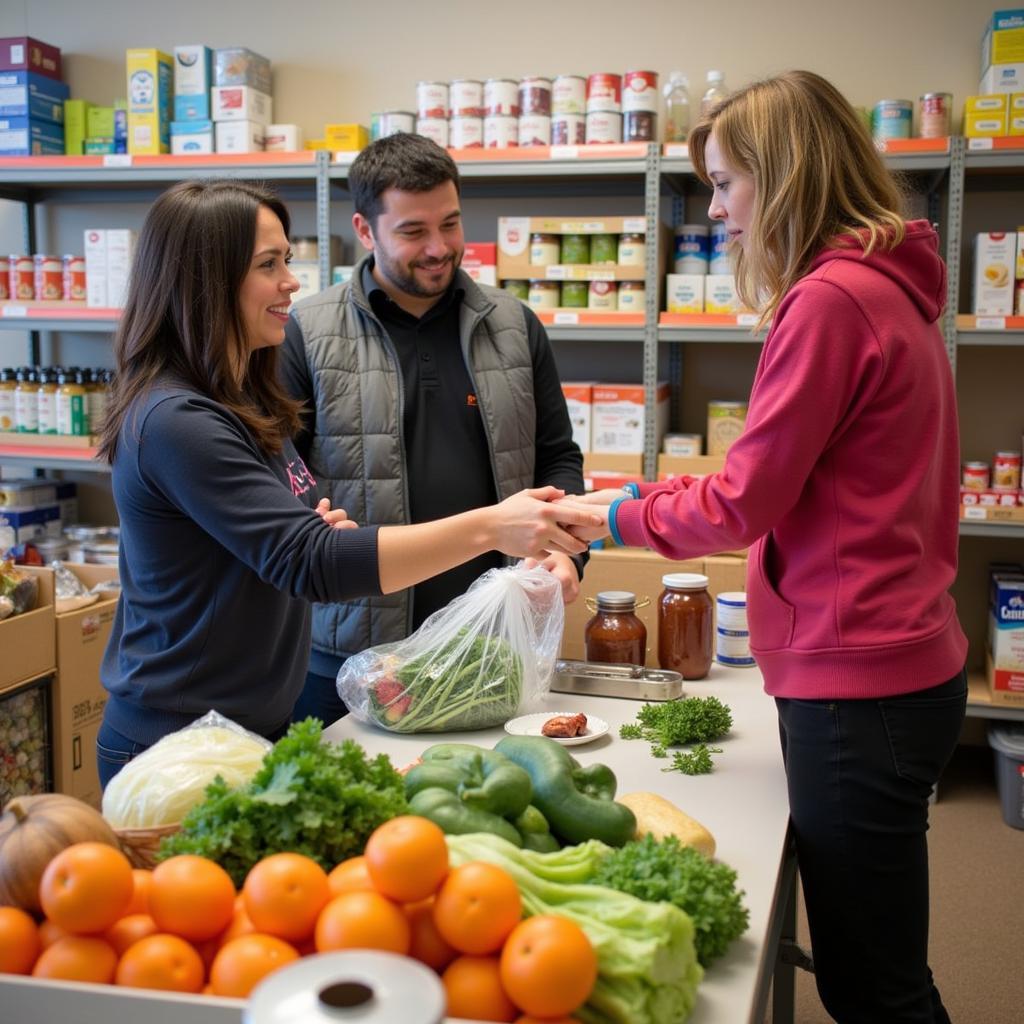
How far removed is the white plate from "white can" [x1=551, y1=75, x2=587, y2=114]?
8.72 feet

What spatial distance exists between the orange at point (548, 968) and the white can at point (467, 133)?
3.49 meters

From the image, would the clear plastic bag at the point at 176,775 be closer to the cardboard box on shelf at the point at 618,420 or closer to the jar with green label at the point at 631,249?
the cardboard box on shelf at the point at 618,420

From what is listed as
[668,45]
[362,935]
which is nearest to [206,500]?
[362,935]

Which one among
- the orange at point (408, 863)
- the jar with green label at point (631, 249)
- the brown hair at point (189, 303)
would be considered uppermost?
the jar with green label at point (631, 249)

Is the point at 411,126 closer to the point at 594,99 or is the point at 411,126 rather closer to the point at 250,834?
the point at 594,99

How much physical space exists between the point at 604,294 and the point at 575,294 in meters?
0.10

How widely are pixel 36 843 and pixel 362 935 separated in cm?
32

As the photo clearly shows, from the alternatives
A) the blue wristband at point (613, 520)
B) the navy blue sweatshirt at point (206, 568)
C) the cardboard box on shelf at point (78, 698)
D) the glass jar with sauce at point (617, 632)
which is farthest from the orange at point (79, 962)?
the cardboard box on shelf at point (78, 698)

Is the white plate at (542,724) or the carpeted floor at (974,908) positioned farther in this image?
the carpeted floor at (974,908)

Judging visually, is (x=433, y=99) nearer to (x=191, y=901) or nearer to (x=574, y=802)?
(x=574, y=802)

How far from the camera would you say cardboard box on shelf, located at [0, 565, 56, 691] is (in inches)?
120

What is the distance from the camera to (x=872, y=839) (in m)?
1.52

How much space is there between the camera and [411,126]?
411 centimetres

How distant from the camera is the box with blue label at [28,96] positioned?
14.4 feet
